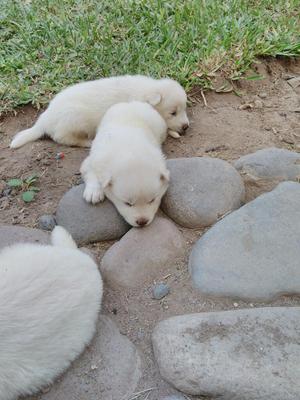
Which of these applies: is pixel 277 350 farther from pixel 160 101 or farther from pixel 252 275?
pixel 160 101

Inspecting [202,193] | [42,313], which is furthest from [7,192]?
[42,313]

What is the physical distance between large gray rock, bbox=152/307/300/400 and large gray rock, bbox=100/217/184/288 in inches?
18.5

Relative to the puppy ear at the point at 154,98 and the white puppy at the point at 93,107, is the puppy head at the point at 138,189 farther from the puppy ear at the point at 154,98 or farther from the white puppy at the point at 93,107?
the puppy ear at the point at 154,98

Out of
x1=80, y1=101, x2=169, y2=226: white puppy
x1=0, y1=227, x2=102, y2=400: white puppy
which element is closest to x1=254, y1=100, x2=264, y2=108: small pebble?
x1=80, y1=101, x2=169, y2=226: white puppy

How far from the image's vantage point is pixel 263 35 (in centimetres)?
637

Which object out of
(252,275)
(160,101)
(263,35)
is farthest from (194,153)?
(263,35)

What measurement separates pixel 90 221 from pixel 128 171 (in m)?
0.47

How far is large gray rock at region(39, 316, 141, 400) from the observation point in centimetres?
312

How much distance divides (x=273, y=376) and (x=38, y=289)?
1368 mm

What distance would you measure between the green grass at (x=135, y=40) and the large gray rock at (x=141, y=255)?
7.85ft

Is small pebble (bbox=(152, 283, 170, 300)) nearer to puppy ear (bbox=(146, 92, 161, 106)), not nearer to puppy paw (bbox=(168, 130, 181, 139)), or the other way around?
puppy paw (bbox=(168, 130, 181, 139))

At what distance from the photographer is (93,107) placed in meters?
5.27

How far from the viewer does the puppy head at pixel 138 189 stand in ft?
13.1

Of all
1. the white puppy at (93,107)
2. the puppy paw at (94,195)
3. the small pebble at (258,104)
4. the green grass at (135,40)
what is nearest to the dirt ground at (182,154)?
the small pebble at (258,104)
